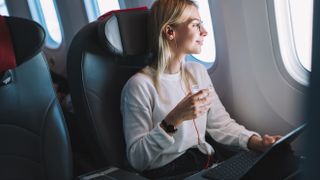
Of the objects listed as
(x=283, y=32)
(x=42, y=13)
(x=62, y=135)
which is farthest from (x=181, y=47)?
(x=42, y=13)

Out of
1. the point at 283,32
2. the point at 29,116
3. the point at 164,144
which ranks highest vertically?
the point at 283,32

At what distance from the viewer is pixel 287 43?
5.31 feet

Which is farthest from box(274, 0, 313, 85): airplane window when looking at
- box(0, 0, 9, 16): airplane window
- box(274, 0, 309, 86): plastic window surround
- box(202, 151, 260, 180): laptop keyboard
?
box(0, 0, 9, 16): airplane window

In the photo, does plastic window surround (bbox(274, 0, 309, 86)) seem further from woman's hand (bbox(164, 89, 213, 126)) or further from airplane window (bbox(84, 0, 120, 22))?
airplane window (bbox(84, 0, 120, 22))

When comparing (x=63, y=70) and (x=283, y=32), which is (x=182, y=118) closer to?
(x=283, y=32)

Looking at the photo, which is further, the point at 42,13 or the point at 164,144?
the point at 42,13

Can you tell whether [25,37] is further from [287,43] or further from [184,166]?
[287,43]

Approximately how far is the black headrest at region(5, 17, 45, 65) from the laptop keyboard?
807 mm

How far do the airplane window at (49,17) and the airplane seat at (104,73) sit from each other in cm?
265

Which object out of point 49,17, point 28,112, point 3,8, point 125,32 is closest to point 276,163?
point 125,32

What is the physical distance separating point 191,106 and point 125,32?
0.48 meters

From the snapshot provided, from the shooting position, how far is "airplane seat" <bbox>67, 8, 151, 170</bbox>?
1.59 metres

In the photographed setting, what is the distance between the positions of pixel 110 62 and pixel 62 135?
36 cm

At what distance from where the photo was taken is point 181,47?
1.61 metres
